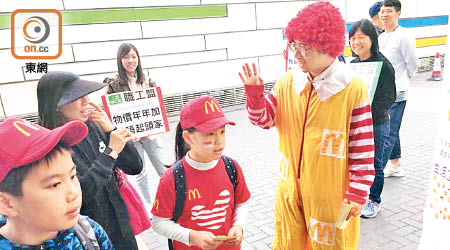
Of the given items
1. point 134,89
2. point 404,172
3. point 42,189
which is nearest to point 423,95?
point 404,172

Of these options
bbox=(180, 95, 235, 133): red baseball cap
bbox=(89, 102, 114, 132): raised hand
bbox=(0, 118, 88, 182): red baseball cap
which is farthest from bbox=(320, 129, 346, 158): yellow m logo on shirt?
bbox=(0, 118, 88, 182): red baseball cap

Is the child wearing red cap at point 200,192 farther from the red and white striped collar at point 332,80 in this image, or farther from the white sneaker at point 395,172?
the white sneaker at point 395,172

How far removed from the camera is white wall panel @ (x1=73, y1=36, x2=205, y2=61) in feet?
23.5

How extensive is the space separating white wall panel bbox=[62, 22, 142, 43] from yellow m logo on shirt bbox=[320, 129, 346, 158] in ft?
21.4

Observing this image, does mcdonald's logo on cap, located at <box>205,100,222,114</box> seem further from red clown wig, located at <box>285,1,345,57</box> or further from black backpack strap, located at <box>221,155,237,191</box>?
red clown wig, located at <box>285,1,345,57</box>

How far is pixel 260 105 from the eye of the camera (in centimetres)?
206

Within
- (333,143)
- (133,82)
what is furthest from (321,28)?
(133,82)

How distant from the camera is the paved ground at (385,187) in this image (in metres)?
3.24

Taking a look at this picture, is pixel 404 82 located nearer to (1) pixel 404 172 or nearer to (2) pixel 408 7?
(1) pixel 404 172

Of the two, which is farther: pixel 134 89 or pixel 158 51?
pixel 158 51

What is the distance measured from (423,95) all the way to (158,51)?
6.92m

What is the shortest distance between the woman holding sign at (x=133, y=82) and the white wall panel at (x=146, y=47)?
3943 mm

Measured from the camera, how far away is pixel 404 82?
13.5 ft

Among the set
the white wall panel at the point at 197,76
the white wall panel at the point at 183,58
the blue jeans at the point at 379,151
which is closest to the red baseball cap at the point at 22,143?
the blue jeans at the point at 379,151
